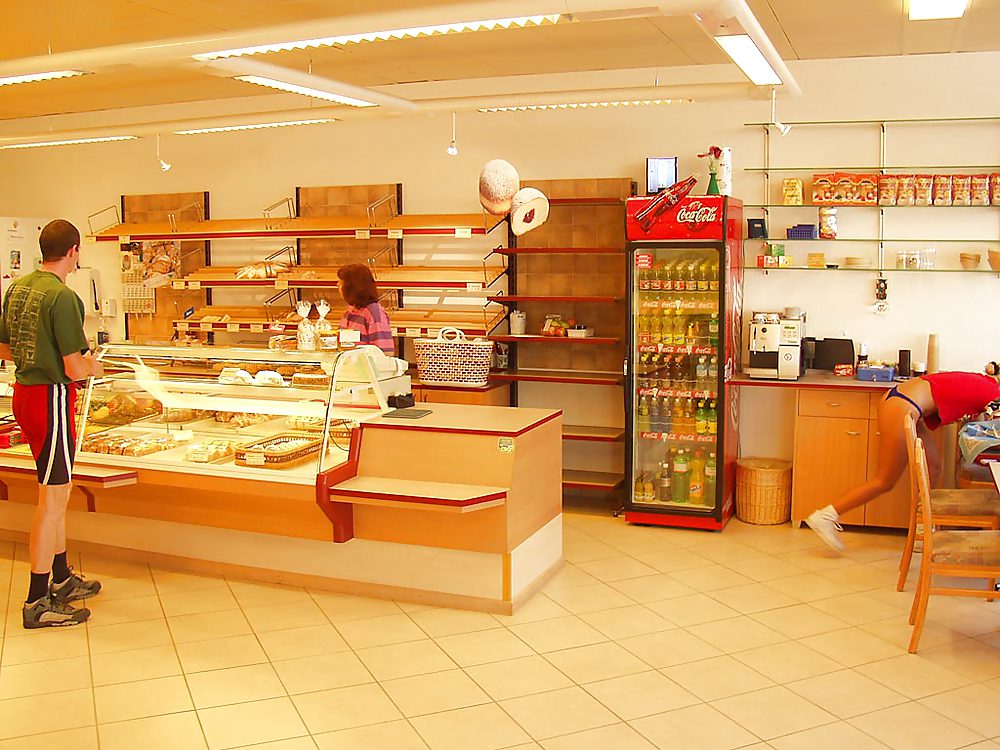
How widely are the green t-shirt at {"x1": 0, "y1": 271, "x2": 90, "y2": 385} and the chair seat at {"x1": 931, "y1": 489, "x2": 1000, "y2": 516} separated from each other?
4625 millimetres

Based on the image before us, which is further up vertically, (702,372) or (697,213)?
(697,213)

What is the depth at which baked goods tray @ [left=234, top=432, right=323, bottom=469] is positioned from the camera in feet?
15.9

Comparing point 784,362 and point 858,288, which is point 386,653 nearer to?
point 784,362

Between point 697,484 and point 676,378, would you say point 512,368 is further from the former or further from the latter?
point 697,484

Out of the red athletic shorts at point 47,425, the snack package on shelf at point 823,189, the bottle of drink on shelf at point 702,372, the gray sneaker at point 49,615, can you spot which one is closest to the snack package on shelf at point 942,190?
the snack package on shelf at point 823,189

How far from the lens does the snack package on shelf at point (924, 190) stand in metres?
6.41

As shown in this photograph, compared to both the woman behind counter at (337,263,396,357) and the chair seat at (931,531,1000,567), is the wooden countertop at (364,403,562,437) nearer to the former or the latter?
the woman behind counter at (337,263,396,357)

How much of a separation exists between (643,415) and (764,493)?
3.31 ft

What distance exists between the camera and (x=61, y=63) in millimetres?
4980

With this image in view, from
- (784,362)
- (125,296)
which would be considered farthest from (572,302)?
(125,296)

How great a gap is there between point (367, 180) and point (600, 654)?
16.5 ft

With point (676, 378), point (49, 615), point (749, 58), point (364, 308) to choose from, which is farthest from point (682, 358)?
point (49, 615)

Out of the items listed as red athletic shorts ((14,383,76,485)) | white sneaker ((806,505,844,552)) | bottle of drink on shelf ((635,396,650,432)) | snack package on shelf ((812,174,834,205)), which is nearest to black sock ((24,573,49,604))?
red athletic shorts ((14,383,76,485))

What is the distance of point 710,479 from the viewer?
6.62 metres
